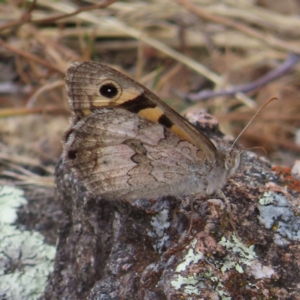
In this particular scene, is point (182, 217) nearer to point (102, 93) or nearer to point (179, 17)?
point (102, 93)

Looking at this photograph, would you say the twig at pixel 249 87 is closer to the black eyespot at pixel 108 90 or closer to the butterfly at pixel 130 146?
the butterfly at pixel 130 146

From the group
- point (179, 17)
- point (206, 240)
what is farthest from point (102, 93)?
point (179, 17)

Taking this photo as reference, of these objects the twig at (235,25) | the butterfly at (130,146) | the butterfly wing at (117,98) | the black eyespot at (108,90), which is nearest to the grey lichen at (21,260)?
the butterfly at (130,146)

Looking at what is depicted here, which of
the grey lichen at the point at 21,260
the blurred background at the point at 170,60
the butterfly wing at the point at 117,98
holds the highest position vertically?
the butterfly wing at the point at 117,98

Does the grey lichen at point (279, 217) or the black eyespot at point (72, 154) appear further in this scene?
the black eyespot at point (72, 154)

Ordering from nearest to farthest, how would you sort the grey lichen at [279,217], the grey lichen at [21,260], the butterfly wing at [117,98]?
the grey lichen at [279,217] < the butterfly wing at [117,98] < the grey lichen at [21,260]

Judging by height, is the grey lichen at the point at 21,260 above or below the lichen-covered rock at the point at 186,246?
below
